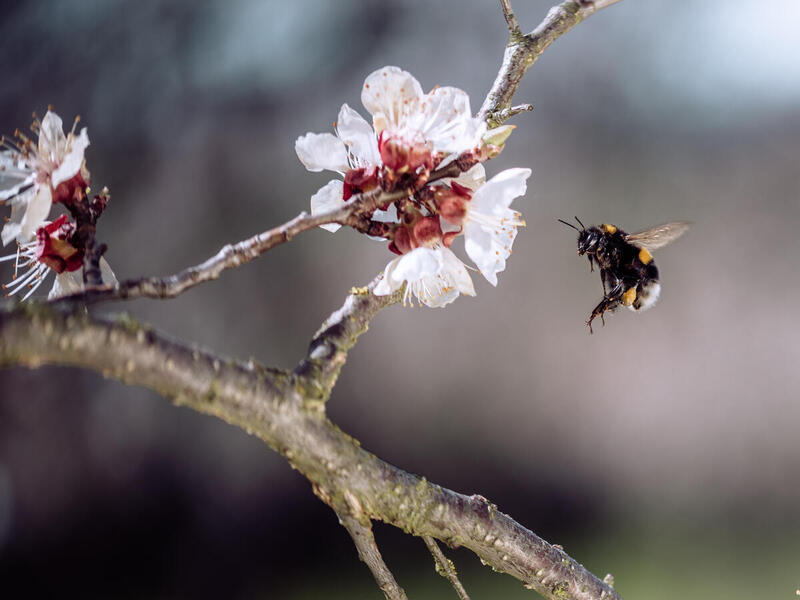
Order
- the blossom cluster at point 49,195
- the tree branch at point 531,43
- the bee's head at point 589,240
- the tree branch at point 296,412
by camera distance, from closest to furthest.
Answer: the tree branch at point 296,412, the blossom cluster at point 49,195, the tree branch at point 531,43, the bee's head at point 589,240

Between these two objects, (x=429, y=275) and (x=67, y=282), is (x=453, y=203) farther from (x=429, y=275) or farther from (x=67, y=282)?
(x=67, y=282)

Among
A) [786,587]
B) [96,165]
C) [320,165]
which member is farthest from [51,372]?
[786,587]

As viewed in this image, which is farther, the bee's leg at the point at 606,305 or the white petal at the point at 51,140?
the bee's leg at the point at 606,305

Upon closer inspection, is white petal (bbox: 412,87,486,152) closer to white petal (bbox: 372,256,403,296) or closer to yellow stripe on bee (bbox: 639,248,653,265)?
white petal (bbox: 372,256,403,296)

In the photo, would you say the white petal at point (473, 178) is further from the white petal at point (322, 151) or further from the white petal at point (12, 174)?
the white petal at point (12, 174)

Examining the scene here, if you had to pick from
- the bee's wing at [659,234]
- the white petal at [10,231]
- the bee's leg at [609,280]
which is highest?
the bee's wing at [659,234]

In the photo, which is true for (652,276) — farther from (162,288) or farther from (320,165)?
(162,288)

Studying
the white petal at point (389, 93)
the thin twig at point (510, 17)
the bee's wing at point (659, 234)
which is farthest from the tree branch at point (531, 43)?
the bee's wing at point (659, 234)
